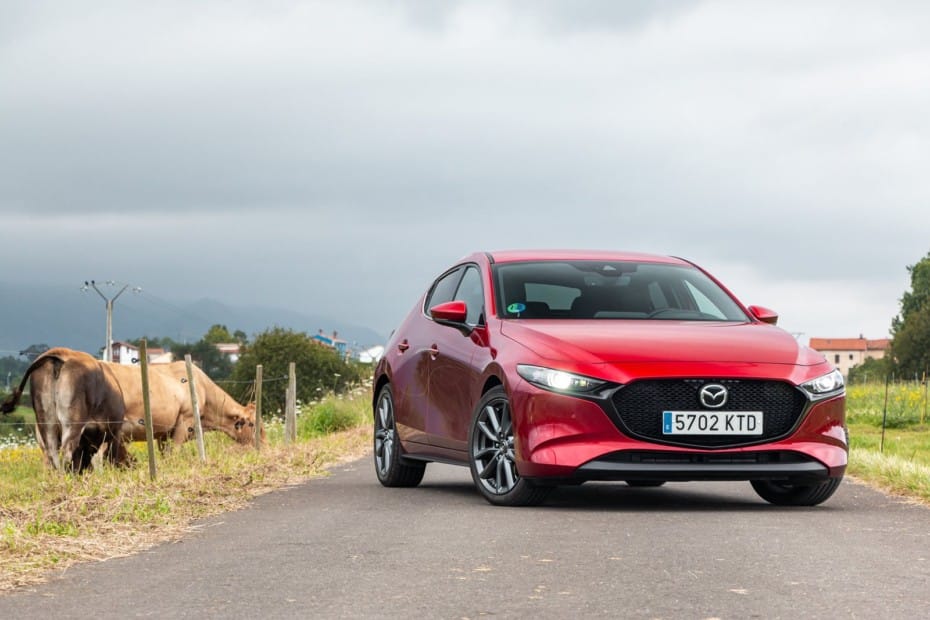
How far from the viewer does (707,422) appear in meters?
10.3

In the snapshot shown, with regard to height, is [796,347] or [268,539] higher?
[796,347]

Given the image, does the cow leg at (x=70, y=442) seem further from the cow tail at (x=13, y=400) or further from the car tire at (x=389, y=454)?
the car tire at (x=389, y=454)

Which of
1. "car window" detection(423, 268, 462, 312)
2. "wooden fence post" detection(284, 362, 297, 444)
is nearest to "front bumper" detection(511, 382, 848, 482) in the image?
"car window" detection(423, 268, 462, 312)

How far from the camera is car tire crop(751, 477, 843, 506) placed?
11.1m

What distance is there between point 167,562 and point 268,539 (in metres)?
1.02

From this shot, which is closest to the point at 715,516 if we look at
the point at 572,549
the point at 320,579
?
the point at 572,549

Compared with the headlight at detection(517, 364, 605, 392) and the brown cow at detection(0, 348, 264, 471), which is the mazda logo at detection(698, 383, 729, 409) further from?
the brown cow at detection(0, 348, 264, 471)

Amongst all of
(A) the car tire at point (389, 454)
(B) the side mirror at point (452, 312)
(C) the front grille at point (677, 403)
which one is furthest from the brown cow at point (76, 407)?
(C) the front grille at point (677, 403)

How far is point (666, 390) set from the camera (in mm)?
10242

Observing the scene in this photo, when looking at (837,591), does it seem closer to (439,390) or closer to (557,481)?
(557,481)

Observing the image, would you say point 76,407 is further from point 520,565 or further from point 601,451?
point 520,565

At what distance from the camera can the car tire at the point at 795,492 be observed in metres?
11.1

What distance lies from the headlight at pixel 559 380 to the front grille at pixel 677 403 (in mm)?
190

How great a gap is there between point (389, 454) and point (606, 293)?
2.72 m
